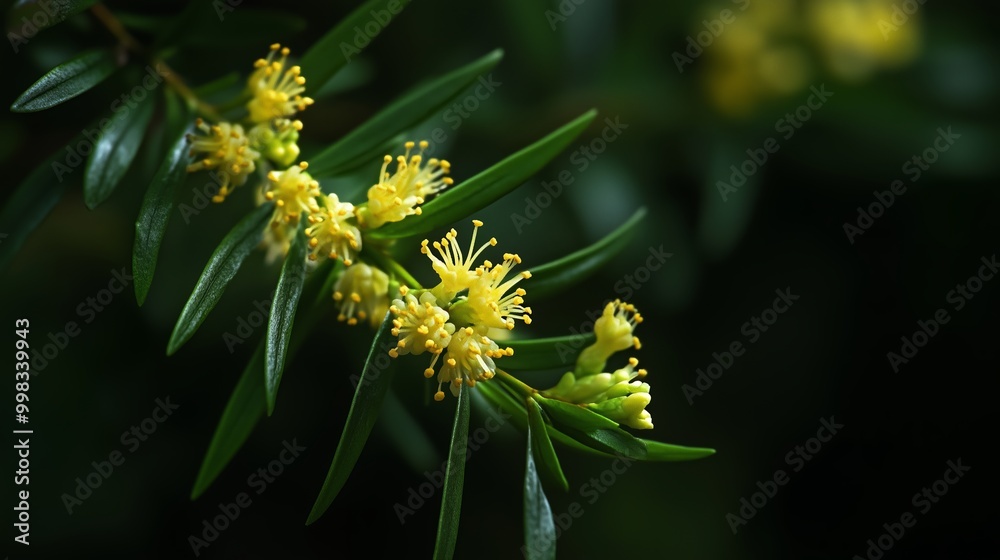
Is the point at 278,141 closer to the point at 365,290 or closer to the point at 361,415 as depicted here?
the point at 365,290

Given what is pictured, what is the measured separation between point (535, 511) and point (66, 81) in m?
0.75

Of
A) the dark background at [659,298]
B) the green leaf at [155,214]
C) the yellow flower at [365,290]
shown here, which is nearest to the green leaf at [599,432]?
the yellow flower at [365,290]

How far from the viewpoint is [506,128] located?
5.94 feet

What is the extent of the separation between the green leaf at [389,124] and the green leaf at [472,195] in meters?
0.14

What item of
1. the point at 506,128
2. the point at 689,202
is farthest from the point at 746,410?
the point at 506,128

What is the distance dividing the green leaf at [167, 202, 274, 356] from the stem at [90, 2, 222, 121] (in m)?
0.25

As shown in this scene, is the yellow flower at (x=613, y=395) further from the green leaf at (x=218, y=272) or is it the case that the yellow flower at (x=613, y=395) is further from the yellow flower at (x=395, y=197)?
the green leaf at (x=218, y=272)

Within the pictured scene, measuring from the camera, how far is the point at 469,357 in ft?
2.98

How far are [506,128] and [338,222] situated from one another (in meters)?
0.91

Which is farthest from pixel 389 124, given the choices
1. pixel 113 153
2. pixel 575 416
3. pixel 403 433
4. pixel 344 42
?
pixel 403 433

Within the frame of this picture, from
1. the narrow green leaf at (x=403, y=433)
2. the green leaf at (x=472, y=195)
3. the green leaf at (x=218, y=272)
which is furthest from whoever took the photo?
the narrow green leaf at (x=403, y=433)

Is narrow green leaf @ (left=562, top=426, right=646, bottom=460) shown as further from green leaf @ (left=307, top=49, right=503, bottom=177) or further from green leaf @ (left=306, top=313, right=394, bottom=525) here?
green leaf @ (left=307, top=49, right=503, bottom=177)

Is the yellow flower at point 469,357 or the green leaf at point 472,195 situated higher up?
the green leaf at point 472,195

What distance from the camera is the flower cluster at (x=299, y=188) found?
96 cm
